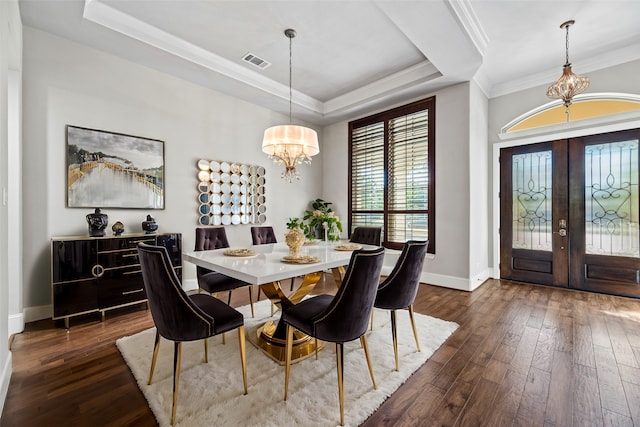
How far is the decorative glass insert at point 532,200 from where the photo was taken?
14.1 ft

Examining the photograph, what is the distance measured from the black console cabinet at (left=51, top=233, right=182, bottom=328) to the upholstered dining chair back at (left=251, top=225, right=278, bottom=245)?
1.16 meters

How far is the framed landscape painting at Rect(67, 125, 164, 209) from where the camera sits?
10.2 feet

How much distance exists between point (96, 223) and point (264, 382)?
2.53 meters

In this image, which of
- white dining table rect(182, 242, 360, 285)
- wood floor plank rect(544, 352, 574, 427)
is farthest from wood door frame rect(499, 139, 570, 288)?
white dining table rect(182, 242, 360, 285)

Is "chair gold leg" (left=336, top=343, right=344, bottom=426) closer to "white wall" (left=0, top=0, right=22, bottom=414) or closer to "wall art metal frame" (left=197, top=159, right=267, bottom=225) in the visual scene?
"white wall" (left=0, top=0, right=22, bottom=414)

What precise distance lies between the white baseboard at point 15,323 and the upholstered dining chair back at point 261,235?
7.73ft

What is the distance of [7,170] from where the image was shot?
1.91 metres

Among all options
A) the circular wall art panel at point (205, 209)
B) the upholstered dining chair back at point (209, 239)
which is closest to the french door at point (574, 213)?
the upholstered dining chair back at point (209, 239)

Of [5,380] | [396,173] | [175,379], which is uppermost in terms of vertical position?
[396,173]

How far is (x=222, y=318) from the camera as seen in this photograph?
1720 mm

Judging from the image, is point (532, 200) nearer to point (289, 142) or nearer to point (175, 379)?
point (289, 142)

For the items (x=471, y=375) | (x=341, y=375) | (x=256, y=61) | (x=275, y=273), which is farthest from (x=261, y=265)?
(x=256, y=61)

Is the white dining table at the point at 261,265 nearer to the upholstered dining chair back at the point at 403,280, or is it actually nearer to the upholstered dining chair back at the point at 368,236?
the upholstered dining chair back at the point at 403,280

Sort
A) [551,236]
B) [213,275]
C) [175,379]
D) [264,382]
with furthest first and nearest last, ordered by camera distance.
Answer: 1. [551,236]
2. [213,275]
3. [264,382]
4. [175,379]
